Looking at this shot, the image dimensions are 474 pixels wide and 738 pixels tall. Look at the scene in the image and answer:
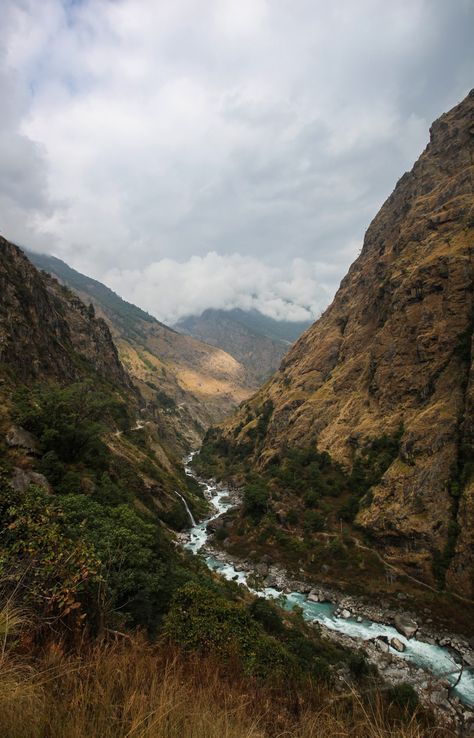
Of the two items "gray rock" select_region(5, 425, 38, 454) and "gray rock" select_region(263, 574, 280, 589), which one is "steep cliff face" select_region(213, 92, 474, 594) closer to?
"gray rock" select_region(263, 574, 280, 589)

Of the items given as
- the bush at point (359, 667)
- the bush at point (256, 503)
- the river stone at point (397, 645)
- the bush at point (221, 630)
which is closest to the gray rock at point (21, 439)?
the bush at point (221, 630)

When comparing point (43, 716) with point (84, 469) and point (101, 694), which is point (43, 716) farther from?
point (84, 469)

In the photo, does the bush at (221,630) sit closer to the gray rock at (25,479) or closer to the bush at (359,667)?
the bush at (359,667)

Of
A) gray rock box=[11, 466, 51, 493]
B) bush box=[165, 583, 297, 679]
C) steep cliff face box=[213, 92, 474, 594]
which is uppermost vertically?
steep cliff face box=[213, 92, 474, 594]

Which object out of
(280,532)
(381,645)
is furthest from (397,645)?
(280,532)

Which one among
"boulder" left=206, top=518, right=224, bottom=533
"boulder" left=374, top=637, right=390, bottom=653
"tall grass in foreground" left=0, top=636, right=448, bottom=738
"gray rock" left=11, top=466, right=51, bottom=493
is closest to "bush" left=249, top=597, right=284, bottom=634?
"boulder" left=374, top=637, right=390, bottom=653
